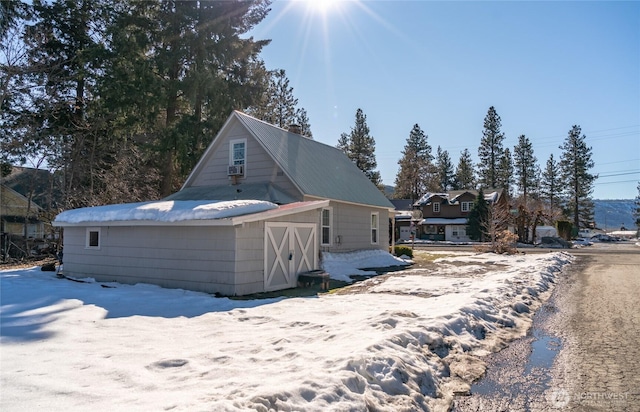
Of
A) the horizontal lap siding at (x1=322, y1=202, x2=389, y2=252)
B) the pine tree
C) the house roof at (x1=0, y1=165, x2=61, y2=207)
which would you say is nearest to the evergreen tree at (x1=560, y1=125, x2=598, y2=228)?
the pine tree

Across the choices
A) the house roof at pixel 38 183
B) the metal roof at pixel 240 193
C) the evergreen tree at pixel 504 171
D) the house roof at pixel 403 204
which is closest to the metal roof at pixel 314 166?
the metal roof at pixel 240 193

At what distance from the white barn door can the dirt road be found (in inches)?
261

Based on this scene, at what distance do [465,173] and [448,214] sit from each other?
21.4 m

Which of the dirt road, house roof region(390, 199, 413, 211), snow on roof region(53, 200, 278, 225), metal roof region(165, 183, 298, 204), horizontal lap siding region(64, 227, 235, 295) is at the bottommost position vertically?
the dirt road

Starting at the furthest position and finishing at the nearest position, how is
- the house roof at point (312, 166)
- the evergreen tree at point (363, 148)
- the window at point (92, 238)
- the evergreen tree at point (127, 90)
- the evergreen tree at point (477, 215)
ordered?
the evergreen tree at point (363, 148) < the evergreen tree at point (477, 215) < the evergreen tree at point (127, 90) < the house roof at point (312, 166) < the window at point (92, 238)

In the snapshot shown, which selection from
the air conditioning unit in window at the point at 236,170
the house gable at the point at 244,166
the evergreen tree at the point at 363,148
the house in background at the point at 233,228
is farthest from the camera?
the evergreen tree at the point at 363,148

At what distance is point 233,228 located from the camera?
10727 millimetres

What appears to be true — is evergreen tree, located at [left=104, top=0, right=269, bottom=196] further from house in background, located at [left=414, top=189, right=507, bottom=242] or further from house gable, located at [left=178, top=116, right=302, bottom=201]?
house in background, located at [left=414, top=189, right=507, bottom=242]

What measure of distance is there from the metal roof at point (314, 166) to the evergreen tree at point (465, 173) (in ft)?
171

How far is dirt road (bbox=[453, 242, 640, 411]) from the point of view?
15.2ft

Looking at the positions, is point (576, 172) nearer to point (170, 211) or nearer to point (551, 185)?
point (551, 185)

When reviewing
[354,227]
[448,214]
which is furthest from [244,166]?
[448,214]

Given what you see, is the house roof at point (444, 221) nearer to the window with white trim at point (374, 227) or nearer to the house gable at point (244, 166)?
the window with white trim at point (374, 227)

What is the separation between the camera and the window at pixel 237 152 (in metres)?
18.1
